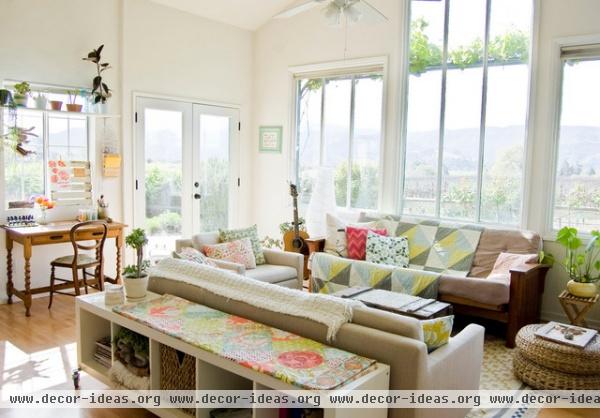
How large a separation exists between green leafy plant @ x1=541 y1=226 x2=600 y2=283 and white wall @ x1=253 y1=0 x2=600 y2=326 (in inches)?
7.9

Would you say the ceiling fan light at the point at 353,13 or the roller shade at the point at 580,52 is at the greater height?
the ceiling fan light at the point at 353,13

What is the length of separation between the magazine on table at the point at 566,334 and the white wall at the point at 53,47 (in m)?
4.53

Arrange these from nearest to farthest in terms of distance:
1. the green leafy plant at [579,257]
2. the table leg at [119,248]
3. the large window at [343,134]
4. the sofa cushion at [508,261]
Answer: the green leafy plant at [579,257] < the sofa cushion at [508,261] < the table leg at [119,248] < the large window at [343,134]

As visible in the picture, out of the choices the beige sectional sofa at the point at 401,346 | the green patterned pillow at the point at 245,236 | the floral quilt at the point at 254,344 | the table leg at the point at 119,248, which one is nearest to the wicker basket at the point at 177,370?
the floral quilt at the point at 254,344

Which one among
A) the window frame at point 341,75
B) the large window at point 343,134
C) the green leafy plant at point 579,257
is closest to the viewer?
the green leafy plant at point 579,257

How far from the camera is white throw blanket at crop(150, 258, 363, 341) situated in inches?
89.8

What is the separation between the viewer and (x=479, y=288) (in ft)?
13.4

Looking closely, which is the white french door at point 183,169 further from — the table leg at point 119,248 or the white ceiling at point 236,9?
the white ceiling at point 236,9

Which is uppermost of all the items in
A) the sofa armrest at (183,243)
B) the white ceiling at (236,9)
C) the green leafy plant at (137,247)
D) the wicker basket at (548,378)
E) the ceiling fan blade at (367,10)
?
the white ceiling at (236,9)

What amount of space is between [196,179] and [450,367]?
4.75m

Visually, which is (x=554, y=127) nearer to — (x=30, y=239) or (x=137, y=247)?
(x=137, y=247)

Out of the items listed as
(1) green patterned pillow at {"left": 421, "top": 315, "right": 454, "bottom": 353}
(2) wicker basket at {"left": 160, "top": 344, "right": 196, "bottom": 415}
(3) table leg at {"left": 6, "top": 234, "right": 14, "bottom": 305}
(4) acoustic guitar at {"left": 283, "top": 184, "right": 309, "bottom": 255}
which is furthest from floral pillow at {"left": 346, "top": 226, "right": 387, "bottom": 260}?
(3) table leg at {"left": 6, "top": 234, "right": 14, "bottom": 305}

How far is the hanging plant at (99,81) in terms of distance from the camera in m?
5.13

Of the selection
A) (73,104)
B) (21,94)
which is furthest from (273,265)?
(21,94)
